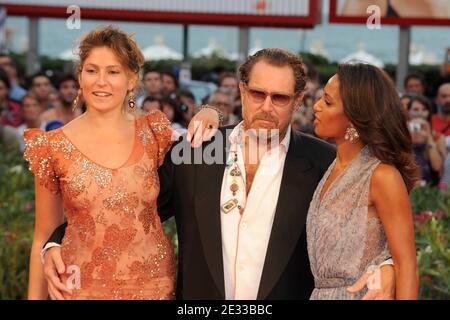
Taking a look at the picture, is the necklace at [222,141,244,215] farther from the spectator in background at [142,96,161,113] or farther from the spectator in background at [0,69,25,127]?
the spectator in background at [0,69,25,127]

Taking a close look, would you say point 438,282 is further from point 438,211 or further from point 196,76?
point 196,76

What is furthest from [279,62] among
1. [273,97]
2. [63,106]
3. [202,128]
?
[63,106]

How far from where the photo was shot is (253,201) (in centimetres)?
443

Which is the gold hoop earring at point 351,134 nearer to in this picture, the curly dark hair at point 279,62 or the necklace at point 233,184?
the curly dark hair at point 279,62

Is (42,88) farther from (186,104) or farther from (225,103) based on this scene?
(225,103)

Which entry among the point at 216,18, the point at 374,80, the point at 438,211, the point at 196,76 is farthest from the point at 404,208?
the point at 196,76

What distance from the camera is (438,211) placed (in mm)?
7156

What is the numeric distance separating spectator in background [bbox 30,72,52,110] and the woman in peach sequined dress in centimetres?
756

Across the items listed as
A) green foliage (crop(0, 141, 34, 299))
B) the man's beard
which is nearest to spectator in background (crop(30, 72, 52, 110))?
green foliage (crop(0, 141, 34, 299))

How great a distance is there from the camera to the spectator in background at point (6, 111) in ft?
38.0

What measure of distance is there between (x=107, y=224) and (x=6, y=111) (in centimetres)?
757

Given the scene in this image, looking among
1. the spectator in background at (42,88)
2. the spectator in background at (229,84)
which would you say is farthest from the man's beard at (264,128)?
the spectator in background at (42,88)

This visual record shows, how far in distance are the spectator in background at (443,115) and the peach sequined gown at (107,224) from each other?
21.1 feet

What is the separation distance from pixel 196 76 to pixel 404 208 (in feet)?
64.8
